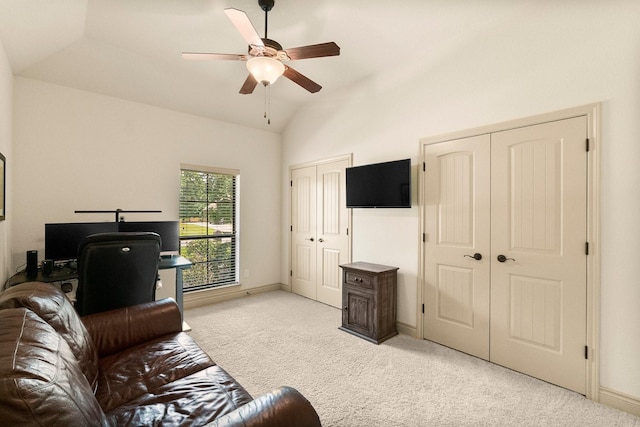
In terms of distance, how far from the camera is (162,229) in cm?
361

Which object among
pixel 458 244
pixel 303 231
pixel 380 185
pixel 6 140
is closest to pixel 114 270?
pixel 6 140

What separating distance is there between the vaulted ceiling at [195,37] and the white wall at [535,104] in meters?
0.18

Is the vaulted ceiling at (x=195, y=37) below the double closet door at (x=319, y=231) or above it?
above

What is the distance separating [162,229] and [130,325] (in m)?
1.81

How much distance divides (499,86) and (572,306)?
77.9 inches

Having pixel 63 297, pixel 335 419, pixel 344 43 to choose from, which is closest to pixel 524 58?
pixel 344 43

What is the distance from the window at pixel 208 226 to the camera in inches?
171

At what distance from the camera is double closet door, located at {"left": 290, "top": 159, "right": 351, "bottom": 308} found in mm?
4289

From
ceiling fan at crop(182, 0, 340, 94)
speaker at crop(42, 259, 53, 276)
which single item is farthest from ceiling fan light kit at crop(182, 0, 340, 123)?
speaker at crop(42, 259, 53, 276)

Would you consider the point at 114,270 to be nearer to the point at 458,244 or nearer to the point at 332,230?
the point at 332,230

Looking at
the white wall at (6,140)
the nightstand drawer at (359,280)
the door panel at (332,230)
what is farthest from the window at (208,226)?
the nightstand drawer at (359,280)

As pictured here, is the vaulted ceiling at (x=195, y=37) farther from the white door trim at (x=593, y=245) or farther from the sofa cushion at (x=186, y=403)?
the sofa cushion at (x=186, y=403)

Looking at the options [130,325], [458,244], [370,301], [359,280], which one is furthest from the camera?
[359,280]

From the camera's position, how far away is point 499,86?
2.73m
